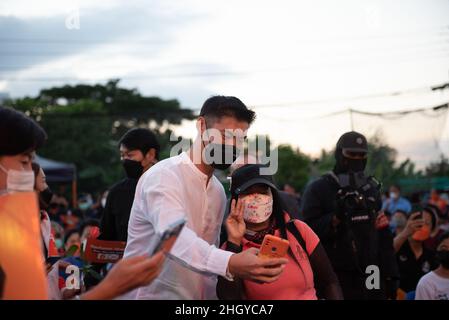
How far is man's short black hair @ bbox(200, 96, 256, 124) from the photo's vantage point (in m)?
3.90

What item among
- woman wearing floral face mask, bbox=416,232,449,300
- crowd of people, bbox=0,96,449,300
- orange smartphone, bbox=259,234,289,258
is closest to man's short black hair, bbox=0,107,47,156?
crowd of people, bbox=0,96,449,300

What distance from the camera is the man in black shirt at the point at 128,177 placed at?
5.66 metres

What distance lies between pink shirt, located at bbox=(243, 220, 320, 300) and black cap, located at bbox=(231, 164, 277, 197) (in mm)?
381

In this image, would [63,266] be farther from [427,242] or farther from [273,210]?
[427,242]

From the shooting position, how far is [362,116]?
11469mm

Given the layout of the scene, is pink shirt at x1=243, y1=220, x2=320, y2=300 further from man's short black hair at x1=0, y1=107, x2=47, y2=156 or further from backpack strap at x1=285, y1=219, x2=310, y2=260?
man's short black hair at x1=0, y1=107, x2=47, y2=156

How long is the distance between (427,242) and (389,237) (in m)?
3.11

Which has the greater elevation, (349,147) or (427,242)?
(349,147)

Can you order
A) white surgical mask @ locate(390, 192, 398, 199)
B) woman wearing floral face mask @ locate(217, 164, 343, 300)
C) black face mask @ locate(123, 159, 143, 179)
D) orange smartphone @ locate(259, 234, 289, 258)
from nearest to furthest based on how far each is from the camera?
orange smartphone @ locate(259, 234, 289, 258) → woman wearing floral face mask @ locate(217, 164, 343, 300) → black face mask @ locate(123, 159, 143, 179) → white surgical mask @ locate(390, 192, 398, 199)

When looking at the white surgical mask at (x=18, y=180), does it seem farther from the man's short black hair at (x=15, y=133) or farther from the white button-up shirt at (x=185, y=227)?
the white button-up shirt at (x=185, y=227)

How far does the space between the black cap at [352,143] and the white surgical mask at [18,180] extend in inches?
137

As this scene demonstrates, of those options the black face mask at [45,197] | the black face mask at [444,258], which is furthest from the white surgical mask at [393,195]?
the black face mask at [45,197]
